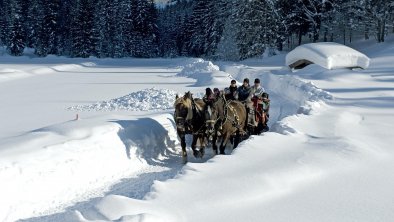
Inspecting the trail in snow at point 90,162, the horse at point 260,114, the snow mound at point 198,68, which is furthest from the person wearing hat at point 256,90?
the snow mound at point 198,68

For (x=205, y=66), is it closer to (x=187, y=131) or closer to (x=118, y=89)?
(x=118, y=89)

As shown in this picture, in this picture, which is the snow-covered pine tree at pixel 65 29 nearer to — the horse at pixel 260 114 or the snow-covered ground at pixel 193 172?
the snow-covered ground at pixel 193 172

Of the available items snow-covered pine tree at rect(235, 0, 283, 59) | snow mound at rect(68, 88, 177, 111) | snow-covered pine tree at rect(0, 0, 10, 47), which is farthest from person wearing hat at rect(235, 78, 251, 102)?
snow-covered pine tree at rect(0, 0, 10, 47)

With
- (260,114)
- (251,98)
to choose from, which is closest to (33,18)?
(251,98)

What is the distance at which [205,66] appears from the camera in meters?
41.8

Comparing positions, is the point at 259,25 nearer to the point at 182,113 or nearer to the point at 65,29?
the point at 65,29

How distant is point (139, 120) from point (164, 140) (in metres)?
0.91

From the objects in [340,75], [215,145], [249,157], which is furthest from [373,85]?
[249,157]

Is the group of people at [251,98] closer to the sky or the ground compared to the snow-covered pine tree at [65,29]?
closer to the ground

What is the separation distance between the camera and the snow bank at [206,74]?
2879cm

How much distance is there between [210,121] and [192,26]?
7482cm

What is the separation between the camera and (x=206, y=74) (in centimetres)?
3350

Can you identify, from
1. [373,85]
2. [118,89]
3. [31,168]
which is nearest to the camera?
[31,168]

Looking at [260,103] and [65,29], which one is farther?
[65,29]
